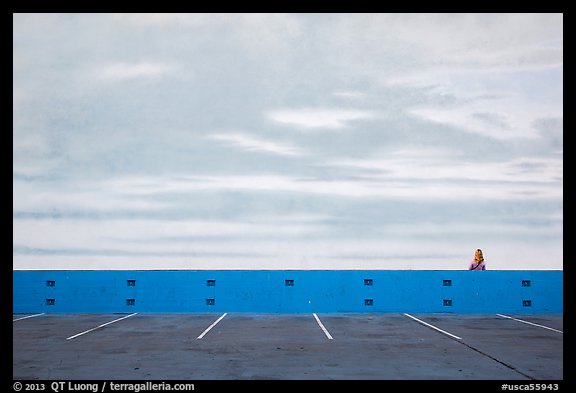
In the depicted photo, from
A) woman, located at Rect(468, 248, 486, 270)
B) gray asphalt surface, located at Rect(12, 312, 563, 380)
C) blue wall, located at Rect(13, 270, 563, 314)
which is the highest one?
woman, located at Rect(468, 248, 486, 270)

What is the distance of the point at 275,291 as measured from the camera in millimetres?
20938

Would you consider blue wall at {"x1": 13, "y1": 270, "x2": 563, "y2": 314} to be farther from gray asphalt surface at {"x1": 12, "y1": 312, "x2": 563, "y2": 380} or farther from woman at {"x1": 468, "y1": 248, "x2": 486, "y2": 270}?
gray asphalt surface at {"x1": 12, "y1": 312, "x2": 563, "y2": 380}

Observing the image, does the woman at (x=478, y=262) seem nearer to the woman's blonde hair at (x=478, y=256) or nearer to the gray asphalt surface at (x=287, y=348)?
the woman's blonde hair at (x=478, y=256)

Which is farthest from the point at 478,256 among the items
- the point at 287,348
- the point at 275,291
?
the point at 287,348

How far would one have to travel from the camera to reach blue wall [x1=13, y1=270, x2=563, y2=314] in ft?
68.7

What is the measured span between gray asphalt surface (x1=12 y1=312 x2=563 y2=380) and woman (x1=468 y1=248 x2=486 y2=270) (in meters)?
2.44

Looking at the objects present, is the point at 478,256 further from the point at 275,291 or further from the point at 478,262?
the point at 275,291

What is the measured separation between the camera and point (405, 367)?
10.1m

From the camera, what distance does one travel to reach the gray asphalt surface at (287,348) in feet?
32.0

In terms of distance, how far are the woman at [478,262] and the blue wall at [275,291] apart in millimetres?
237

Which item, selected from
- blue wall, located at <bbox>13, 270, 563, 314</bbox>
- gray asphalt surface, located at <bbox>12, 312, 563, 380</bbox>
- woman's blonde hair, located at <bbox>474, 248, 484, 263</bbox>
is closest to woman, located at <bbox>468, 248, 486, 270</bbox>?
woman's blonde hair, located at <bbox>474, 248, 484, 263</bbox>

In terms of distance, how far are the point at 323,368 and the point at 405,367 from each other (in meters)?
1.42

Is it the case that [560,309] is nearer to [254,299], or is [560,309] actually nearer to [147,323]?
[254,299]

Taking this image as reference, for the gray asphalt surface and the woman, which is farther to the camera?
the woman
